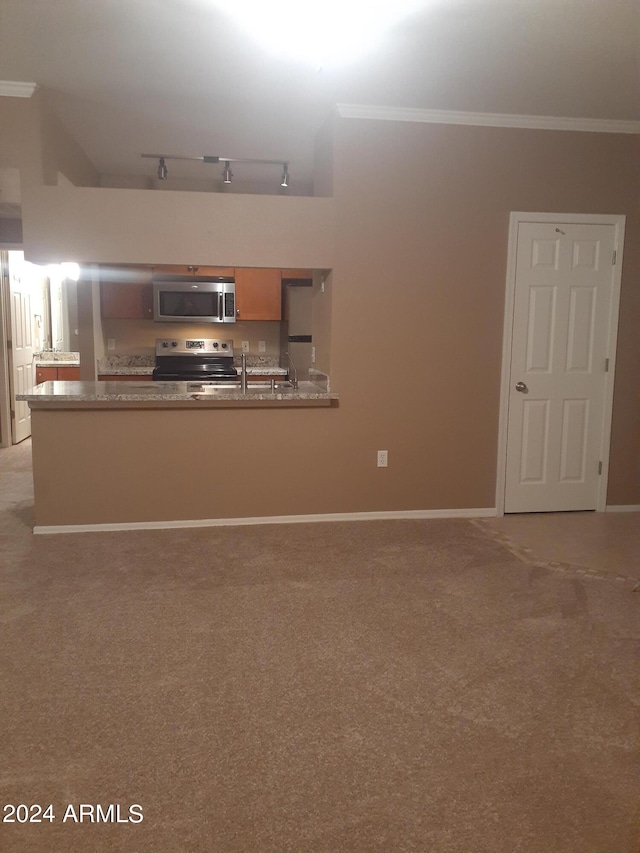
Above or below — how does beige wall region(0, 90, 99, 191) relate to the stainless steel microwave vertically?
above

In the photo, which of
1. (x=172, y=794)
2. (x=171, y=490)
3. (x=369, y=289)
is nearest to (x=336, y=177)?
(x=369, y=289)

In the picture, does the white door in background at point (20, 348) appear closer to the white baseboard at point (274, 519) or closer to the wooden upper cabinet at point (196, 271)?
the wooden upper cabinet at point (196, 271)

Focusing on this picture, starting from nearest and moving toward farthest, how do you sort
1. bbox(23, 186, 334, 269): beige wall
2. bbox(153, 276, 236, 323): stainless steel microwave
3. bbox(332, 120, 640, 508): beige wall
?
bbox(23, 186, 334, 269): beige wall, bbox(332, 120, 640, 508): beige wall, bbox(153, 276, 236, 323): stainless steel microwave

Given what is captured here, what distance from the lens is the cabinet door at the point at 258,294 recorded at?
6258 mm

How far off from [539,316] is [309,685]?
3.09 metres

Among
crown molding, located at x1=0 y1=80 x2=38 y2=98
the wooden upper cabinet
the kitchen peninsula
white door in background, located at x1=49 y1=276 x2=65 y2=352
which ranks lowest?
the kitchen peninsula

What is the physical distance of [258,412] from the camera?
4.26 m

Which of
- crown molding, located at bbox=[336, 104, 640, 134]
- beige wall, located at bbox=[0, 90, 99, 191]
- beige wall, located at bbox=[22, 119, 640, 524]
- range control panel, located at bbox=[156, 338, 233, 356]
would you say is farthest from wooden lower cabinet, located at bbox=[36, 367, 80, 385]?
crown molding, located at bbox=[336, 104, 640, 134]

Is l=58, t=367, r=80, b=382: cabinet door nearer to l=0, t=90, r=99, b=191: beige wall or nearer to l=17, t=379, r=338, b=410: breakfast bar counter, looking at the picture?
l=17, t=379, r=338, b=410: breakfast bar counter

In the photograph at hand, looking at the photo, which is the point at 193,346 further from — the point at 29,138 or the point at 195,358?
the point at 29,138

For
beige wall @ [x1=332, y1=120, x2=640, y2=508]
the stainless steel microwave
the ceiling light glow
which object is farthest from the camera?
the stainless steel microwave

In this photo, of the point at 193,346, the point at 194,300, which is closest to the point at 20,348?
the point at 193,346

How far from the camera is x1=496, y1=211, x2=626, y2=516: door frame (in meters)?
4.35

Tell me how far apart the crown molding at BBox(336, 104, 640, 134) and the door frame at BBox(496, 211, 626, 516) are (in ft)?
1.79
